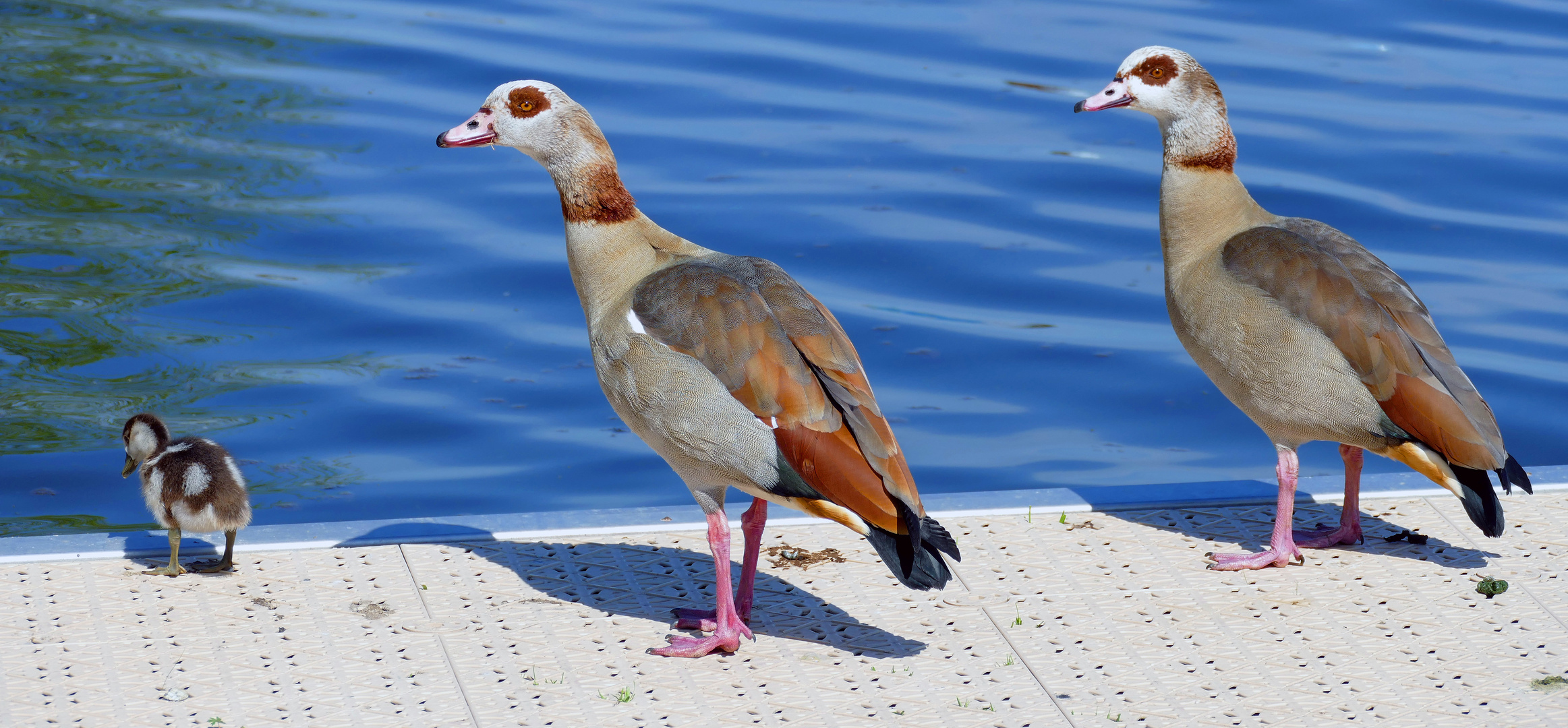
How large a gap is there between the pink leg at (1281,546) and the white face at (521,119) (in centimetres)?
259

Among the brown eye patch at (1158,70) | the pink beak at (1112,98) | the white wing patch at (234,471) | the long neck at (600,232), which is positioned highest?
the brown eye patch at (1158,70)

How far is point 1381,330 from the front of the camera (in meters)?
5.71

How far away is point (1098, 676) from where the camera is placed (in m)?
5.04

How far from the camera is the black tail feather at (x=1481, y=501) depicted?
552 centimetres

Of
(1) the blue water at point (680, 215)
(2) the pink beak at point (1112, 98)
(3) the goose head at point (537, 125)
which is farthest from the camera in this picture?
(1) the blue water at point (680, 215)

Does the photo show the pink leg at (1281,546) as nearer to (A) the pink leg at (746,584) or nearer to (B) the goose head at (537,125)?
(A) the pink leg at (746,584)

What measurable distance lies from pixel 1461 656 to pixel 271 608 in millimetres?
3526

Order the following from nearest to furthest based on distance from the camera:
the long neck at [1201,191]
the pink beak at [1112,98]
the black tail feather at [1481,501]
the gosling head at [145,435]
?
the black tail feather at [1481,501]
the long neck at [1201,191]
the gosling head at [145,435]
the pink beak at [1112,98]

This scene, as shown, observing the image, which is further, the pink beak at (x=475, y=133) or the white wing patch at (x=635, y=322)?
the pink beak at (x=475, y=133)

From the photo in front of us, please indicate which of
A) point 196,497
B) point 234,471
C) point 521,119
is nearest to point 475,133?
point 521,119

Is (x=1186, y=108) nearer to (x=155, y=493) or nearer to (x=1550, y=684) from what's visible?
(x=1550, y=684)

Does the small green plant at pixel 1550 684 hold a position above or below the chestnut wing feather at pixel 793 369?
below

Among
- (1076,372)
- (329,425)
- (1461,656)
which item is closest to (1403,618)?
(1461,656)

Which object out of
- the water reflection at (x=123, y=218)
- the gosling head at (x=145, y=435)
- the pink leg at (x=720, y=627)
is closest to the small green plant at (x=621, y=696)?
the pink leg at (x=720, y=627)
